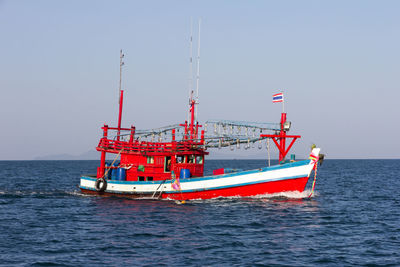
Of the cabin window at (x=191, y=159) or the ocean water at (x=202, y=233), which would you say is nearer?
the ocean water at (x=202, y=233)

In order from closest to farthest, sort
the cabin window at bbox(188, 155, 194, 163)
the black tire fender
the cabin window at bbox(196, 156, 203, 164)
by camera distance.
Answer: the cabin window at bbox(188, 155, 194, 163)
the cabin window at bbox(196, 156, 203, 164)
the black tire fender

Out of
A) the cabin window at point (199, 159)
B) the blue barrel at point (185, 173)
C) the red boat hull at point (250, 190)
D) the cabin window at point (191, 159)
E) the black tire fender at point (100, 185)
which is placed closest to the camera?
the red boat hull at point (250, 190)

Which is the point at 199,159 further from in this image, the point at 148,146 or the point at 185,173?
the point at 148,146

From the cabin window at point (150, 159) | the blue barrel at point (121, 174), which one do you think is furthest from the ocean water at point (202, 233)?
the cabin window at point (150, 159)

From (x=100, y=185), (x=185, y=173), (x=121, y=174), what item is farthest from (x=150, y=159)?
(x=100, y=185)

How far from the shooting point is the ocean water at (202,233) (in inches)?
707

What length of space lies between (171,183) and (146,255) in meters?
16.0

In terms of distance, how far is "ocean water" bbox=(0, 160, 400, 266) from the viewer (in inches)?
707

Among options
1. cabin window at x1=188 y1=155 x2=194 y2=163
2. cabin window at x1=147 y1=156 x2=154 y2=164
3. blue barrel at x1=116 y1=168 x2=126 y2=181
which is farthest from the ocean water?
cabin window at x1=188 y1=155 x2=194 y2=163

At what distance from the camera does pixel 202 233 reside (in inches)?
890

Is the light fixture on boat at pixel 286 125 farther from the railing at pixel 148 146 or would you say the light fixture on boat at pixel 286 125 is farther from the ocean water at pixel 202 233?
the railing at pixel 148 146

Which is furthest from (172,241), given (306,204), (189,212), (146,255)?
(306,204)

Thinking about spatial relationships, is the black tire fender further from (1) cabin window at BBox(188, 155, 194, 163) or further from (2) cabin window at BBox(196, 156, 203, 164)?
(2) cabin window at BBox(196, 156, 203, 164)

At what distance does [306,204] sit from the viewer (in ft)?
107
